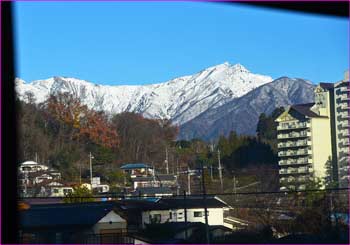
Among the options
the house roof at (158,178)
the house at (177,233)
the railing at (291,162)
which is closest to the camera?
the house at (177,233)

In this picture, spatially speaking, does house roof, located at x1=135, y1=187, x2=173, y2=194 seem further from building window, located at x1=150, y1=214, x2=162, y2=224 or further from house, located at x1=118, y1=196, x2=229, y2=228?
building window, located at x1=150, y1=214, x2=162, y2=224

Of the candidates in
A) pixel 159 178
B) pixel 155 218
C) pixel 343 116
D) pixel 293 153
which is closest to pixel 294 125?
pixel 293 153

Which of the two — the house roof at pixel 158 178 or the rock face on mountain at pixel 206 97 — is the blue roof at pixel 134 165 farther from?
the rock face on mountain at pixel 206 97

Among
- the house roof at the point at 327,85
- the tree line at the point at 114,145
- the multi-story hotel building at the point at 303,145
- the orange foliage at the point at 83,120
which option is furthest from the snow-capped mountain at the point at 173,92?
the house roof at the point at 327,85

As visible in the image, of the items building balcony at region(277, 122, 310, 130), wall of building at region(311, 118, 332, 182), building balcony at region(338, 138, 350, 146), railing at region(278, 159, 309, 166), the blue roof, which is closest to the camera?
building balcony at region(338, 138, 350, 146)

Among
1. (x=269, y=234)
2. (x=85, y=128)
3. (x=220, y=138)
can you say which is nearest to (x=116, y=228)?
(x=269, y=234)

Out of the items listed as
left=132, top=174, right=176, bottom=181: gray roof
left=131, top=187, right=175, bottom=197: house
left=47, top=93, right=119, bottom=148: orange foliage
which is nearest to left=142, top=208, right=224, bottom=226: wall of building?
left=131, top=187, right=175, bottom=197: house
